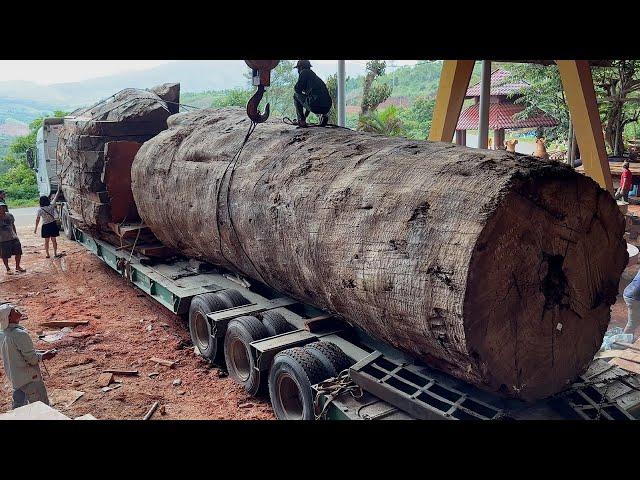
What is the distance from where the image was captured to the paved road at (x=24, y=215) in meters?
14.3

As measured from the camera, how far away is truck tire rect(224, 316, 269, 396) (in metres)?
Result: 4.96

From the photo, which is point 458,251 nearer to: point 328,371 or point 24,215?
point 328,371

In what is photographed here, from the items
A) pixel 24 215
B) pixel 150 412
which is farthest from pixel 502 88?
pixel 150 412

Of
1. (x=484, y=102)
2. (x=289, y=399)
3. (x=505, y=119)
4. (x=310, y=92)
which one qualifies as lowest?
A: (x=289, y=399)

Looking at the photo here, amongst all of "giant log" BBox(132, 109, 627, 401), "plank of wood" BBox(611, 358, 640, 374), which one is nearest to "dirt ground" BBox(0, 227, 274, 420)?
"giant log" BBox(132, 109, 627, 401)

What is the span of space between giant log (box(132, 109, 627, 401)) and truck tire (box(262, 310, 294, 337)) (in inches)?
16.5

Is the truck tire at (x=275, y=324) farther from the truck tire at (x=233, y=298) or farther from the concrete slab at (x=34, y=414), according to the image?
the concrete slab at (x=34, y=414)

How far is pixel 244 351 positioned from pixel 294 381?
1.11 metres

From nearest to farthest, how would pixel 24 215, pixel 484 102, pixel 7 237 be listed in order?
pixel 7 237 < pixel 484 102 < pixel 24 215

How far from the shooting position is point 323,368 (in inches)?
167

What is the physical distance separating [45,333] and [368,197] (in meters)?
5.06

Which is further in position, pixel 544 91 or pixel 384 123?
pixel 384 123

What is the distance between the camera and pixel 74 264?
405 inches

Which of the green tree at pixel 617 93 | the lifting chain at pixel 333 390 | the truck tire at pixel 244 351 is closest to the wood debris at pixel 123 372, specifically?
the truck tire at pixel 244 351
